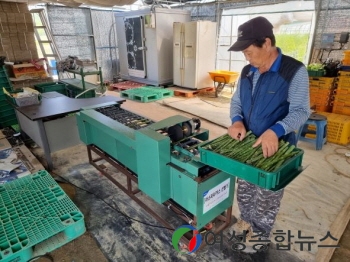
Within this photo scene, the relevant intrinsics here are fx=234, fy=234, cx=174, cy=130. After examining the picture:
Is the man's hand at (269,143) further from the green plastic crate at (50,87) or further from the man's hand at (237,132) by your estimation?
the green plastic crate at (50,87)

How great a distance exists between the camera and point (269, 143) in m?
1.16

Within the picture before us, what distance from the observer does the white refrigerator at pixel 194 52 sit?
17.6ft

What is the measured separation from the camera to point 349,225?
75.5 inches

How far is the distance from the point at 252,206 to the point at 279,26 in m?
4.85

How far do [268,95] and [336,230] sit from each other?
4.29 feet

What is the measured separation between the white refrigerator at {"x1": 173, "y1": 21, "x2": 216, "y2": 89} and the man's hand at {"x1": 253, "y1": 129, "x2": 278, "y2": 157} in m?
4.58

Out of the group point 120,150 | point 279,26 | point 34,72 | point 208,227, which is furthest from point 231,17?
point 208,227

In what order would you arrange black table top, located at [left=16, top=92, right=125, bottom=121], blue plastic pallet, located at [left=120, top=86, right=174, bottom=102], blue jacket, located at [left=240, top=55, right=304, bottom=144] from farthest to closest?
blue plastic pallet, located at [left=120, top=86, right=174, bottom=102] < black table top, located at [left=16, top=92, right=125, bottom=121] < blue jacket, located at [left=240, top=55, right=304, bottom=144]

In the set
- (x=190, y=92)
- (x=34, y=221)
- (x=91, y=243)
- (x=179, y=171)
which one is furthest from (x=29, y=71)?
(x=179, y=171)

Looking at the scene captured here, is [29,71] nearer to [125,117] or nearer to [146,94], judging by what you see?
[146,94]

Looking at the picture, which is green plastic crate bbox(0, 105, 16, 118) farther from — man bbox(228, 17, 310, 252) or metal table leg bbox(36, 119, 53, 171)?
man bbox(228, 17, 310, 252)

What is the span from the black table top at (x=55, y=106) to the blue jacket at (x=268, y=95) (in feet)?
5.60

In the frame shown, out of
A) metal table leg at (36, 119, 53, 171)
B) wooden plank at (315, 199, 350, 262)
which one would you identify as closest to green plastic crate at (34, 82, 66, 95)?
metal table leg at (36, 119, 53, 171)

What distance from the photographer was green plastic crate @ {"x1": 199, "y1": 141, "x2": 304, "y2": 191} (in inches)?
40.4
